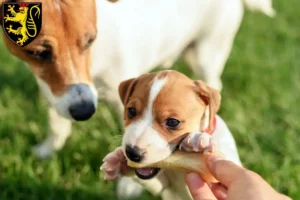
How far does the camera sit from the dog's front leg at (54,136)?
4117 millimetres

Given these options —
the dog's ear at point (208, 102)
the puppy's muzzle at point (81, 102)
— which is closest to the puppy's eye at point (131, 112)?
the dog's ear at point (208, 102)

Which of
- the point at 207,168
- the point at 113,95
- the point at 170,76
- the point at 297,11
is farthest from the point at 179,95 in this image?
the point at 297,11

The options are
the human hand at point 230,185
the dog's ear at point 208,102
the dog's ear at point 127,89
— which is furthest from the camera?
the dog's ear at point 127,89

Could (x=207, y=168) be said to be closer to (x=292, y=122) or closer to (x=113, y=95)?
(x=113, y=95)

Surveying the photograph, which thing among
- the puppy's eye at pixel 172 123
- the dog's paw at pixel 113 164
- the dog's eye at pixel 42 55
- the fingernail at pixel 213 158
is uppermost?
the dog's eye at pixel 42 55

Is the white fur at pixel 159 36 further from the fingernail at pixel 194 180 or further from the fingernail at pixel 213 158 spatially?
the fingernail at pixel 213 158

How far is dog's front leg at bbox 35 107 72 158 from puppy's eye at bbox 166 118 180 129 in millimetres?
1471

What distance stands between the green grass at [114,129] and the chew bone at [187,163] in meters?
0.83

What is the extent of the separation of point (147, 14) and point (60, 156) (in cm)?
120

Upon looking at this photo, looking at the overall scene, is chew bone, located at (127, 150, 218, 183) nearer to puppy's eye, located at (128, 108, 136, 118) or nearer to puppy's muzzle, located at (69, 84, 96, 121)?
puppy's eye, located at (128, 108, 136, 118)

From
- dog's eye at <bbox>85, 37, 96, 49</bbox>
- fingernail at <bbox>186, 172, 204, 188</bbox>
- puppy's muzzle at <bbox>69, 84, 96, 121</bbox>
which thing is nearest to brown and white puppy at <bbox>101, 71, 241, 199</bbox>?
fingernail at <bbox>186, 172, 204, 188</bbox>

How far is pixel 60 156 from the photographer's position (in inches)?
162

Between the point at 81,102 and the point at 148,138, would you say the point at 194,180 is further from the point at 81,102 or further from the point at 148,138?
the point at 81,102

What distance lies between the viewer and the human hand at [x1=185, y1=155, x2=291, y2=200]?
2453mm
